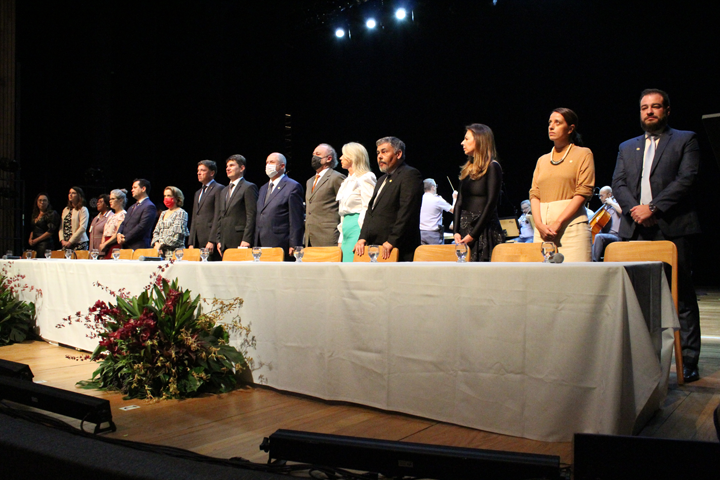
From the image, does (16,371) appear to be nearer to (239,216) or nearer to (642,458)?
(642,458)

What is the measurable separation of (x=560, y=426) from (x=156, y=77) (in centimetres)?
948

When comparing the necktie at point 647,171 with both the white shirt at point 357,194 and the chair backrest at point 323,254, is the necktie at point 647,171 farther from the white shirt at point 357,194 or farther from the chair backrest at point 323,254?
the white shirt at point 357,194

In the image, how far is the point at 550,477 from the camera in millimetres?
1152

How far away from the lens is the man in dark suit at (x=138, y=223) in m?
5.55

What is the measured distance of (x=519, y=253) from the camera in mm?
2592

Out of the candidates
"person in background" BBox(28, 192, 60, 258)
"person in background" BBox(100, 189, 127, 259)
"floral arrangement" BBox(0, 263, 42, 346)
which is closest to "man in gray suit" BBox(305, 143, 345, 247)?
"floral arrangement" BBox(0, 263, 42, 346)

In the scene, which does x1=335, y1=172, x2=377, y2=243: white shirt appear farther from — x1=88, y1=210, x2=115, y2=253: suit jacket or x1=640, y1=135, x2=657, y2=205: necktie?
x1=88, y1=210, x2=115, y2=253: suit jacket

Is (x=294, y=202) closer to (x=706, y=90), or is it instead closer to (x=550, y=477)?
(x=550, y=477)

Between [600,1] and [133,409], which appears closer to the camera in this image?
[133,409]

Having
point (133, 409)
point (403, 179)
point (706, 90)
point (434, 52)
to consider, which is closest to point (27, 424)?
point (133, 409)

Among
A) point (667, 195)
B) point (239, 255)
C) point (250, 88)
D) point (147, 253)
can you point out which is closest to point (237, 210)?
point (147, 253)

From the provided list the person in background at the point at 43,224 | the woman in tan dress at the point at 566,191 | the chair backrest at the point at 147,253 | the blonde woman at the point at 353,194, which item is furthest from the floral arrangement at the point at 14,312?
the woman in tan dress at the point at 566,191

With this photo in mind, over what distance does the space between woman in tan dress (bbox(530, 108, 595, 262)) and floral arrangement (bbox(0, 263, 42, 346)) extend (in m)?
3.62

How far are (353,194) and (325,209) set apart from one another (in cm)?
46
